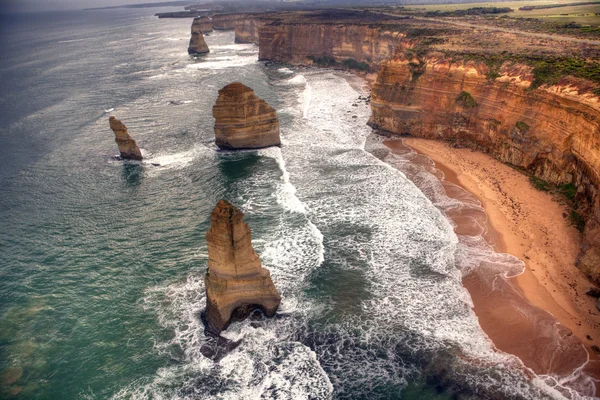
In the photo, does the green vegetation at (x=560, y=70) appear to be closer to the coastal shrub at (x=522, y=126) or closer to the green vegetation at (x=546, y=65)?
the green vegetation at (x=546, y=65)

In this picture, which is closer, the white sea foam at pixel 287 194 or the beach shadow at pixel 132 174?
the white sea foam at pixel 287 194

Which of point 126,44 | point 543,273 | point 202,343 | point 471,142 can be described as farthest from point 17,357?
point 126,44

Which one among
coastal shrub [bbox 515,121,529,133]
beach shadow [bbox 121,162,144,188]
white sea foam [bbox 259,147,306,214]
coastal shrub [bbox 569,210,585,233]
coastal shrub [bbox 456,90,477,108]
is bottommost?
beach shadow [bbox 121,162,144,188]

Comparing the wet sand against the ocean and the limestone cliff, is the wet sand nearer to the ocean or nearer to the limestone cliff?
the ocean

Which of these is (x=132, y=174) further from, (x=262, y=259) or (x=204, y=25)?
(x=204, y=25)

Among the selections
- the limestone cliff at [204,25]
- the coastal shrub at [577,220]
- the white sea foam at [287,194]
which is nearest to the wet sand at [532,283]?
the coastal shrub at [577,220]

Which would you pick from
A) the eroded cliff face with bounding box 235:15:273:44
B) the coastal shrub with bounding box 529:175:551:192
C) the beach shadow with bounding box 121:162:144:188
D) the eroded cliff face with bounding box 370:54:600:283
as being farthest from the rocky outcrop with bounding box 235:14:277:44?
the coastal shrub with bounding box 529:175:551:192
